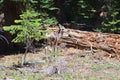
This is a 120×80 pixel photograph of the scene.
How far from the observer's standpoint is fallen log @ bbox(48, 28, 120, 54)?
1130 cm

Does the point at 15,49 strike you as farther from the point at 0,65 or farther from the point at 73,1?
the point at 73,1

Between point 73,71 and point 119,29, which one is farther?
point 119,29

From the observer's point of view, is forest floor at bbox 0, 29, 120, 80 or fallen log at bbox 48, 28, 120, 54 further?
fallen log at bbox 48, 28, 120, 54

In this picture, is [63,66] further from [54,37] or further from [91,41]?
[54,37]

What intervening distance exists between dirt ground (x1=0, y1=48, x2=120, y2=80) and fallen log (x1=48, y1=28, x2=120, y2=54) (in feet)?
0.57

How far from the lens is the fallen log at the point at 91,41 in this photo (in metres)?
11.3

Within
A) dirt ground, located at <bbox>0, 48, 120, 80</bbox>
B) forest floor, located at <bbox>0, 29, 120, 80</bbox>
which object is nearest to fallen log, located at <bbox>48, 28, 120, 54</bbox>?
forest floor, located at <bbox>0, 29, 120, 80</bbox>

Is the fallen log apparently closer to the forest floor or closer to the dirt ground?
the forest floor

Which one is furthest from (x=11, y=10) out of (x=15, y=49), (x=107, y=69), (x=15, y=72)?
(x=107, y=69)

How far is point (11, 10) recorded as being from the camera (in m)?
11.1

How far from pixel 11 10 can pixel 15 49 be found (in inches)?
53.7

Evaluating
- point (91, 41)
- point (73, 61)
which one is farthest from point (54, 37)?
point (73, 61)

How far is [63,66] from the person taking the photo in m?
9.83

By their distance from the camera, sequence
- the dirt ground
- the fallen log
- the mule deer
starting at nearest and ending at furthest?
the dirt ground < the fallen log < the mule deer
